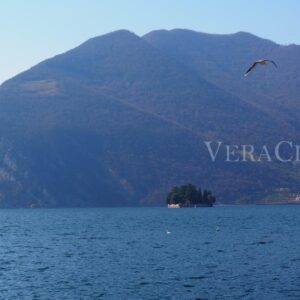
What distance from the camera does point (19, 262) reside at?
80250 mm

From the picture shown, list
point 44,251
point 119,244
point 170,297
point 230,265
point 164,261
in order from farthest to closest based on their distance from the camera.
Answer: point 119,244
point 44,251
point 164,261
point 230,265
point 170,297

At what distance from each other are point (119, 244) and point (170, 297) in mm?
49081

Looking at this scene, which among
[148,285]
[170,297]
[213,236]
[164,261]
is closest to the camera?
[170,297]

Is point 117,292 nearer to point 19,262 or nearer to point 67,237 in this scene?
point 19,262

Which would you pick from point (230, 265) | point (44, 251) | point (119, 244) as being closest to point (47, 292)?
point (230, 265)

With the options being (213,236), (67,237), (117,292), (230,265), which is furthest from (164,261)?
(67,237)

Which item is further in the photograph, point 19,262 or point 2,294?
point 19,262

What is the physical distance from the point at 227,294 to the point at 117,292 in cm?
796

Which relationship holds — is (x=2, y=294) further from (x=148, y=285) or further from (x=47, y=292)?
(x=148, y=285)

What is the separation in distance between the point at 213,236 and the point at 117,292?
60025mm

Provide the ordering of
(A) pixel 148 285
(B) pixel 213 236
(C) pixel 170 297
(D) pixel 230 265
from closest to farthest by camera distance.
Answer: (C) pixel 170 297 < (A) pixel 148 285 < (D) pixel 230 265 < (B) pixel 213 236


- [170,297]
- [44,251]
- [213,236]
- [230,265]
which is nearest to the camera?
[170,297]

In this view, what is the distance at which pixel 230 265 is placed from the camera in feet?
239

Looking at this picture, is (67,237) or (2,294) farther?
(67,237)
